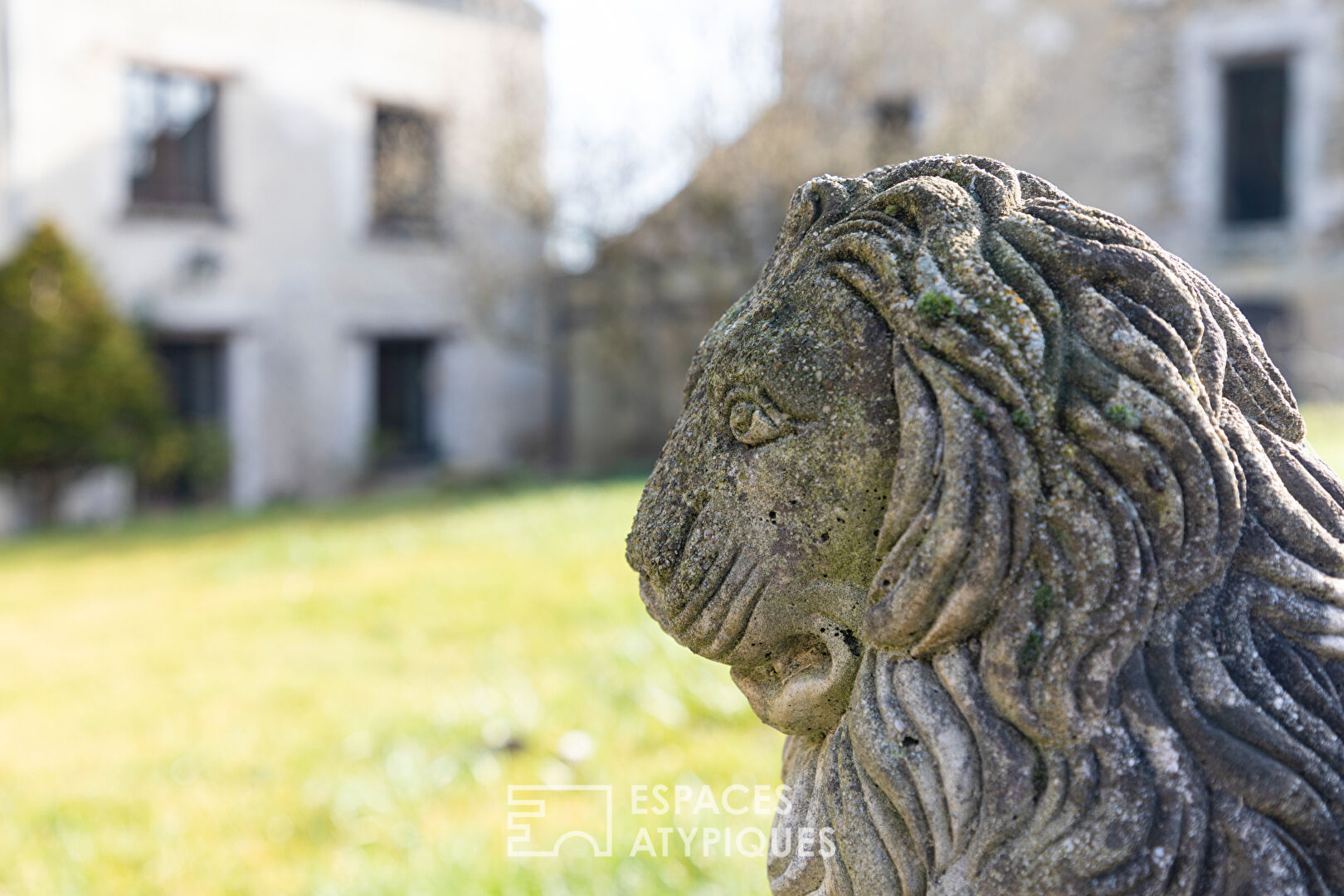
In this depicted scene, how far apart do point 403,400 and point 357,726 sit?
956cm

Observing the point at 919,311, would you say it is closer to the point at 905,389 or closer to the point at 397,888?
the point at 905,389

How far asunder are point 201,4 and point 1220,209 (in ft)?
34.7

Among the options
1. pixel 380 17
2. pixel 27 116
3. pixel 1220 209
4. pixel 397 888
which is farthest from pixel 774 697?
pixel 380 17

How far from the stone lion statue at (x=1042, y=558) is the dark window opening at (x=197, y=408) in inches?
447

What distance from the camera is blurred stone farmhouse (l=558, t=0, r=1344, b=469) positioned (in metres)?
10.8

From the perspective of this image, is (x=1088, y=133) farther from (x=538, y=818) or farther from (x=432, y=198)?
(x=538, y=818)

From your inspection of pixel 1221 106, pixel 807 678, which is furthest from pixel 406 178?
pixel 807 678

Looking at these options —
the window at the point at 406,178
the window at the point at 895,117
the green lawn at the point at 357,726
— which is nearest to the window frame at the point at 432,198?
the window at the point at 406,178

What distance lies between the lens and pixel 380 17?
12.7m

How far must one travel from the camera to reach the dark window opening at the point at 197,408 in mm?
11727

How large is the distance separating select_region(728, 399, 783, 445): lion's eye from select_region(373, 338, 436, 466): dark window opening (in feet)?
40.7

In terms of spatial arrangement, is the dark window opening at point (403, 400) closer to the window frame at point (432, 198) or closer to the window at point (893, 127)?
the window frame at point (432, 198)

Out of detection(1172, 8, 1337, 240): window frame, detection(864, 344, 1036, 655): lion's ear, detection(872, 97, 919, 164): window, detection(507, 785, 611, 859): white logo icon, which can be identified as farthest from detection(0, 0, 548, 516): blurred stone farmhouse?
detection(864, 344, 1036, 655): lion's ear

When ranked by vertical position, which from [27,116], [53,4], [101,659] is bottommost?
[101,659]
